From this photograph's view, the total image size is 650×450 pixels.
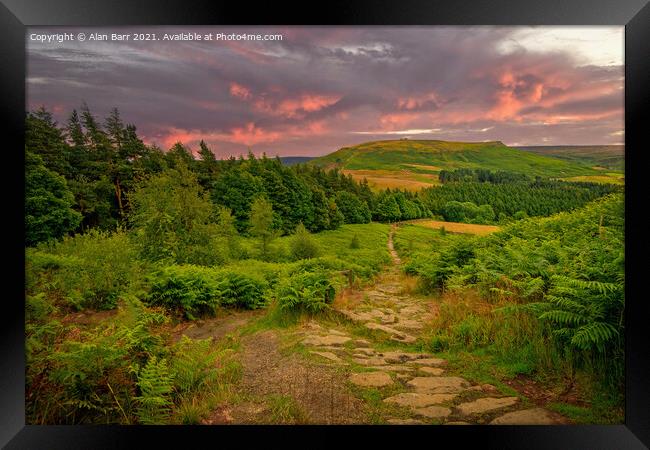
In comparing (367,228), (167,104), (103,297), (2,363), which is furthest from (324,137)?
(2,363)

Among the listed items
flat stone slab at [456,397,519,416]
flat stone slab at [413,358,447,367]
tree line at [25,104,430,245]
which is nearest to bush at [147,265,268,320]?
tree line at [25,104,430,245]

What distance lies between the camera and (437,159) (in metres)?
5.11

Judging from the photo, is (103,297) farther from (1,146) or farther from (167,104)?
(167,104)

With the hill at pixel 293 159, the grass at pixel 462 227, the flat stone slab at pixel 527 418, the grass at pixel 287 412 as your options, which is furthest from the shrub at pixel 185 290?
the flat stone slab at pixel 527 418

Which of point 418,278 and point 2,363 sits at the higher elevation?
point 418,278

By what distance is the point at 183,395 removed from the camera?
355 cm

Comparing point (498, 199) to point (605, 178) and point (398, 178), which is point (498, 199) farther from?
point (398, 178)

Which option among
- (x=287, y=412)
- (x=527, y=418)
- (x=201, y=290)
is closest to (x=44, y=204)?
(x=201, y=290)

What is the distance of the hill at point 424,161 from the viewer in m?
4.79

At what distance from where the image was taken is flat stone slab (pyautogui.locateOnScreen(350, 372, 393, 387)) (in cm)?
352

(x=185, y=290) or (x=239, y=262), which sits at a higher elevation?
(x=239, y=262)

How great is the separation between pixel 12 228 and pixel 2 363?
4.67ft

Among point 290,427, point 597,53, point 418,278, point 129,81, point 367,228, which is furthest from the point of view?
→ point 418,278

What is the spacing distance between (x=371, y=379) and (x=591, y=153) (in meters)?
3.83
